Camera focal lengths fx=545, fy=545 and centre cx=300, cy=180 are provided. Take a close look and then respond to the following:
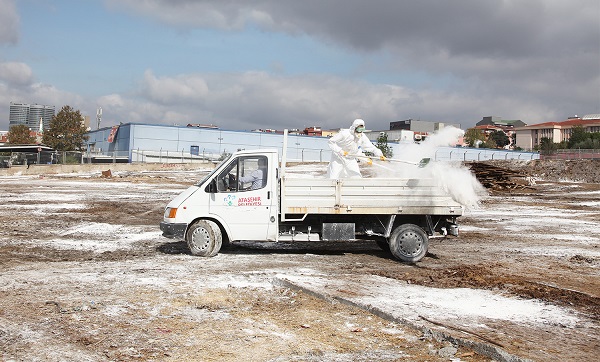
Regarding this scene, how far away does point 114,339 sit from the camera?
5332 mm

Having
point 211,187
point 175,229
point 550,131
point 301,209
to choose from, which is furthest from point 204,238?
point 550,131

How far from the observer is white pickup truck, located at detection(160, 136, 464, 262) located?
32.1 feet

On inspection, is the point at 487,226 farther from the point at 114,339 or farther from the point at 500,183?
the point at 500,183

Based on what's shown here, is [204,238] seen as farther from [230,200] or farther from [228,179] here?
[228,179]

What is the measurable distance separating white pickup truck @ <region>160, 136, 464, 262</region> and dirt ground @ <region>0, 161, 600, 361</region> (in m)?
0.48

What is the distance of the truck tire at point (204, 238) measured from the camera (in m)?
9.93

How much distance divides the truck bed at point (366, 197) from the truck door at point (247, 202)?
0.32m

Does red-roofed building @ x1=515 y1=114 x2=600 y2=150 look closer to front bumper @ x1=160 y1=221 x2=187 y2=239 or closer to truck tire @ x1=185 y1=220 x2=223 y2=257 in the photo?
truck tire @ x1=185 y1=220 x2=223 y2=257

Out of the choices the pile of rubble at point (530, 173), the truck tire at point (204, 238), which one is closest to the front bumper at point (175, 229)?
the truck tire at point (204, 238)

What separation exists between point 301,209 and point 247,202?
1008 millimetres

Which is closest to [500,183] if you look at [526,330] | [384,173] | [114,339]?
[384,173]

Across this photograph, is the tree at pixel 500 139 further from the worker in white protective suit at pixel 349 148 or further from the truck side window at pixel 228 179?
the truck side window at pixel 228 179

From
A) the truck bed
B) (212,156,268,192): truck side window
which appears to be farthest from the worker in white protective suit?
(212,156,268,192): truck side window

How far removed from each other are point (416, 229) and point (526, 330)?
416 centimetres
